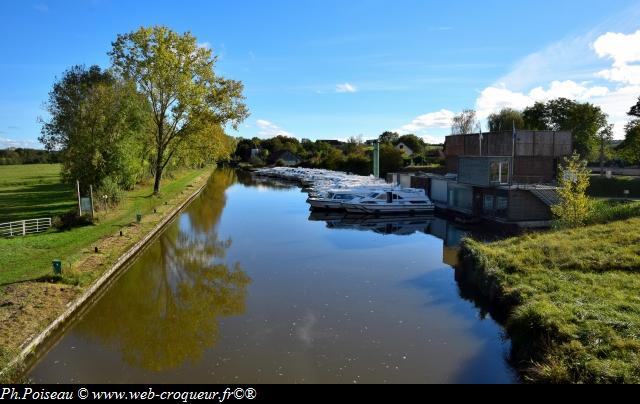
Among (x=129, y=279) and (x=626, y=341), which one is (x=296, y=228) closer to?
(x=129, y=279)

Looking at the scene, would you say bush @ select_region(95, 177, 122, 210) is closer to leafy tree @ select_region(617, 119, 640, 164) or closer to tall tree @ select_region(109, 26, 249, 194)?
tall tree @ select_region(109, 26, 249, 194)

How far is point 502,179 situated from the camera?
34469mm

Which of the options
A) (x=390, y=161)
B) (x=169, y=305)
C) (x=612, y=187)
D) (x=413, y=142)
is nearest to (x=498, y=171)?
(x=612, y=187)

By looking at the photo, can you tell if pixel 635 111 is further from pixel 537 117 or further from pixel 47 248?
pixel 47 248

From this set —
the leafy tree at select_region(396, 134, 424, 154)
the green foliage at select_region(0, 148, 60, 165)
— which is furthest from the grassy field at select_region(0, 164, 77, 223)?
the leafy tree at select_region(396, 134, 424, 154)

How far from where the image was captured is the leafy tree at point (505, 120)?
7919 centimetres

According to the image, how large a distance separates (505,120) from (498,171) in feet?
173

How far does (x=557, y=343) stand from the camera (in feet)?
35.3

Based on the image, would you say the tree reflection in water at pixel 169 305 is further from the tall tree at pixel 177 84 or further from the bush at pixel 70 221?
the tall tree at pixel 177 84

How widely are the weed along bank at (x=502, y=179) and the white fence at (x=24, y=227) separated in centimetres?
2850

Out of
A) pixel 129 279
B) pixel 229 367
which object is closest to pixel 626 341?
pixel 229 367

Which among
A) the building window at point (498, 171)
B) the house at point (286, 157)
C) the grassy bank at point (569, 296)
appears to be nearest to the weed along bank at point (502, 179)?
the building window at point (498, 171)
